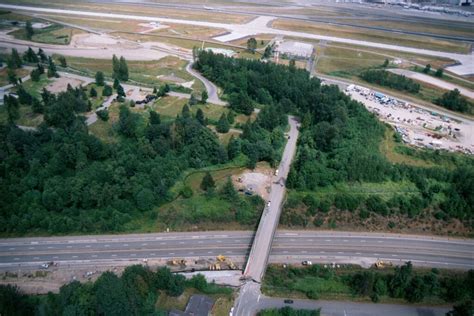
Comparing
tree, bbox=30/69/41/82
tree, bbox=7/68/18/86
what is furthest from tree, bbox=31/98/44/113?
tree, bbox=30/69/41/82

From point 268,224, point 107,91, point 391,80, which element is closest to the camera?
point 268,224

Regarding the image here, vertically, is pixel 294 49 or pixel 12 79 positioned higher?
pixel 294 49

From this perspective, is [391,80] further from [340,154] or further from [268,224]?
[268,224]

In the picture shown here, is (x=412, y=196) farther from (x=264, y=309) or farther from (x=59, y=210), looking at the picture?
(x=59, y=210)

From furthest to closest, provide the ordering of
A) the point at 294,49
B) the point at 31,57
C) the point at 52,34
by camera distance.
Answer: the point at 52,34 → the point at 294,49 → the point at 31,57

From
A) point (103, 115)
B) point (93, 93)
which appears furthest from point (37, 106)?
point (103, 115)

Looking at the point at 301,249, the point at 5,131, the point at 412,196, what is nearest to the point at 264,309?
the point at 301,249

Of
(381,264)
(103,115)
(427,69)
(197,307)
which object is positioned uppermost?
(427,69)
